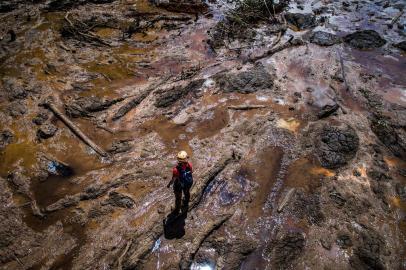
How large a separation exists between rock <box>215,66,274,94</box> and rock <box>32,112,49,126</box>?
247 inches

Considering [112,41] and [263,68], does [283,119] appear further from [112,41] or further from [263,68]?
[112,41]

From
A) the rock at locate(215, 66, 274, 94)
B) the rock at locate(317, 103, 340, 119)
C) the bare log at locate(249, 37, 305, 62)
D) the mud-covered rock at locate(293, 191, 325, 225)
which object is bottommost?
the mud-covered rock at locate(293, 191, 325, 225)

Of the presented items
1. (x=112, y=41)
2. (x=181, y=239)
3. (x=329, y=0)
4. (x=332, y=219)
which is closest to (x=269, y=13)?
(x=329, y=0)

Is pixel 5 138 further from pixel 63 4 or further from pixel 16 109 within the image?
pixel 63 4

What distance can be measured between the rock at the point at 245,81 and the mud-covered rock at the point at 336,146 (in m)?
3.04

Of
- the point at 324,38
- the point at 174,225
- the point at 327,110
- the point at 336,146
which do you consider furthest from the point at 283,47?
the point at 174,225

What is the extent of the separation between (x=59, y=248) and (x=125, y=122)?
4557 millimetres

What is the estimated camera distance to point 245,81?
1152 cm

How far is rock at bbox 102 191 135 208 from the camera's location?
7645 mm

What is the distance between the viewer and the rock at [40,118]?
9719 millimetres

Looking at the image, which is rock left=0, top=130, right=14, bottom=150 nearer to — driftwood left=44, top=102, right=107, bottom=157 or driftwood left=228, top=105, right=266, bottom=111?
driftwood left=44, top=102, right=107, bottom=157

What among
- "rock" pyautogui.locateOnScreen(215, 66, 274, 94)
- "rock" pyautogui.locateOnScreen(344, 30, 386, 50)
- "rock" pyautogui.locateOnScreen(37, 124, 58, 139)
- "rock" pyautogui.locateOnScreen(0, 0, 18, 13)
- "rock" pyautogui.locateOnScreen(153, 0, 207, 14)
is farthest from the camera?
"rock" pyautogui.locateOnScreen(153, 0, 207, 14)

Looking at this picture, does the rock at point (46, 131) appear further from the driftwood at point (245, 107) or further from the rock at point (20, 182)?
the driftwood at point (245, 107)

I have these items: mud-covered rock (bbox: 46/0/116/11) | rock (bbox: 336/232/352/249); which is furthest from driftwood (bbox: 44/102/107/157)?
mud-covered rock (bbox: 46/0/116/11)
